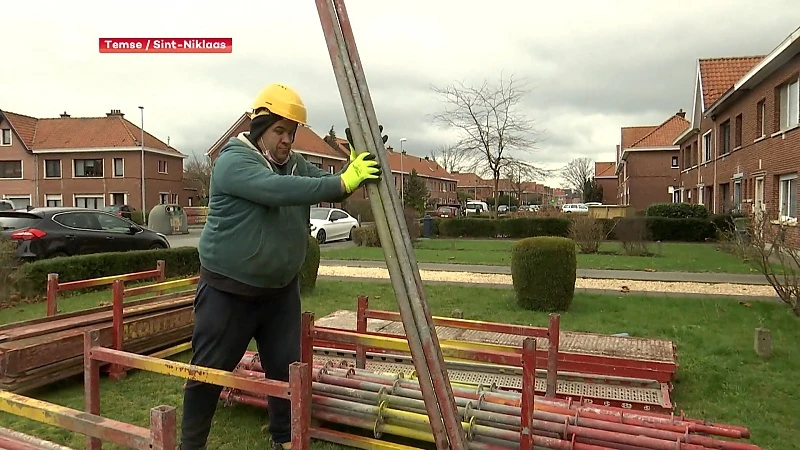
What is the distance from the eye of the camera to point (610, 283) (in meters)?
10.9

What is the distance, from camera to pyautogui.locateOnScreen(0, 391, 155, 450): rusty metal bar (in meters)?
1.96

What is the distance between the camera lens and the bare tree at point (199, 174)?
51.9 m

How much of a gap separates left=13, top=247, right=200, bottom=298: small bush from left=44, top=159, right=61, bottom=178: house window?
3785 cm

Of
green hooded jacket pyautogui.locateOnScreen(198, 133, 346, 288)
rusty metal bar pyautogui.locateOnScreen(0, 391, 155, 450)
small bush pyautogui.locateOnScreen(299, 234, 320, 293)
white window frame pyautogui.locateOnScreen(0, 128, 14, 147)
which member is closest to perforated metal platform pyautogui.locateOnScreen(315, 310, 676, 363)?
small bush pyautogui.locateOnScreen(299, 234, 320, 293)

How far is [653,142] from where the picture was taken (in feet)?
145

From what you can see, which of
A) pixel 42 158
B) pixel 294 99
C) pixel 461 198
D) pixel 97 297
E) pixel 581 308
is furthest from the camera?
pixel 461 198

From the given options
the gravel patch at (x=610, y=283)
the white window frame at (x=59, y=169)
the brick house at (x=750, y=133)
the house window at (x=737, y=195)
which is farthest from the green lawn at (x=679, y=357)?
the white window frame at (x=59, y=169)

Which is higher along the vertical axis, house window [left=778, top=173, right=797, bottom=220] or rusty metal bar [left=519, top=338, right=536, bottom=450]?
house window [left=778, top=173, right=797, bottom=220]

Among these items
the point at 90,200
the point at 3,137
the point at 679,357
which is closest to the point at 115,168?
the point at 90,200

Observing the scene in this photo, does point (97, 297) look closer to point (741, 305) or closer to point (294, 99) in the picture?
point (294, 99)

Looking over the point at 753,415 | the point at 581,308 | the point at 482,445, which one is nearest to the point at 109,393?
the point at 482,445

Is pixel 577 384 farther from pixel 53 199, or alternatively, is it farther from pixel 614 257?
pixel 53 199

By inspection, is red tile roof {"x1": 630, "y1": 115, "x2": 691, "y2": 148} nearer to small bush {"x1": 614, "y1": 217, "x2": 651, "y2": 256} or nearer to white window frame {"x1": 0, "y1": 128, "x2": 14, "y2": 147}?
small bush {"x1": 614, "y1": 217, "x2": 651, "y2": 256}

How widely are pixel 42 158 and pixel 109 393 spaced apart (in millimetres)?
45738
